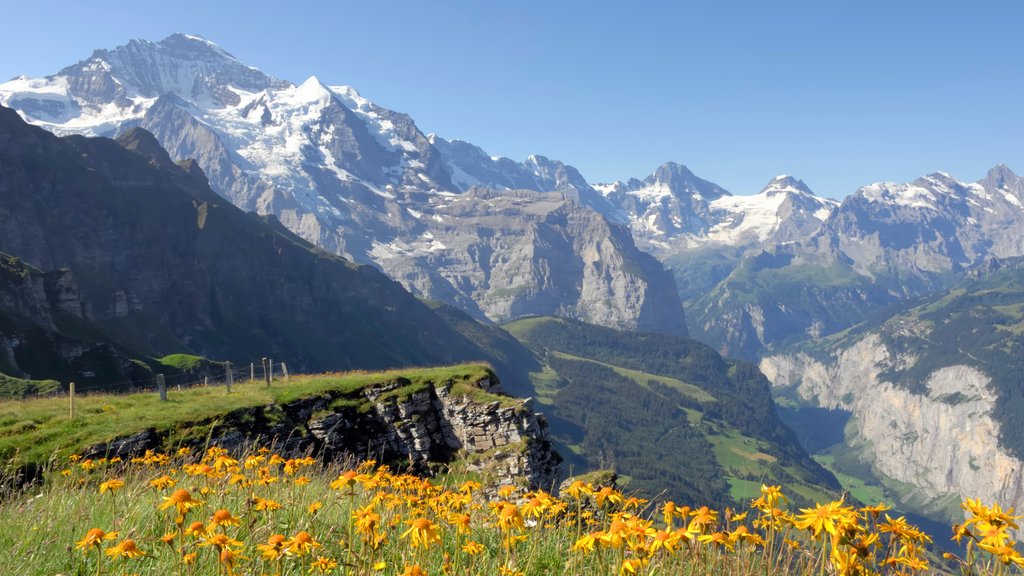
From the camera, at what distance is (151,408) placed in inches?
1254

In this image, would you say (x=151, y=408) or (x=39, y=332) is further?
(x=39, y=332)

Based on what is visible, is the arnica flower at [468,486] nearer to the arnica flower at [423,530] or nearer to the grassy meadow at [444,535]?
the grassy meadow at [444,535]

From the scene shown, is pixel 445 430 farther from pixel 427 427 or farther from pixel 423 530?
pixel 423 530

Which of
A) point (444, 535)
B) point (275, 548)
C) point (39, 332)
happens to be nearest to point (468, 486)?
point (444, 535)

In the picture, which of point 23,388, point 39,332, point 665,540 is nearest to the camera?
point 665,540

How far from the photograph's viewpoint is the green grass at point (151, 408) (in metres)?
25.8

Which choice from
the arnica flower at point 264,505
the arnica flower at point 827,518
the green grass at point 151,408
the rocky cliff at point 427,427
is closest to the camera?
the arnica flower at point 827,518

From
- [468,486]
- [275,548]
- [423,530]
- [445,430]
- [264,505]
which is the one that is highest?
[423,530]

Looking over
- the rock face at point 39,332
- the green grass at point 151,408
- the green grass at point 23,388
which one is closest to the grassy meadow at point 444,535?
the green grass at point 151,408

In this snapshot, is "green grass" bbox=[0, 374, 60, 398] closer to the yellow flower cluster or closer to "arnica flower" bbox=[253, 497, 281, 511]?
the yellow flower cluster

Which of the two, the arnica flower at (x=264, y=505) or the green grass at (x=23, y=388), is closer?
the arnica flower at (x=264, y=505)

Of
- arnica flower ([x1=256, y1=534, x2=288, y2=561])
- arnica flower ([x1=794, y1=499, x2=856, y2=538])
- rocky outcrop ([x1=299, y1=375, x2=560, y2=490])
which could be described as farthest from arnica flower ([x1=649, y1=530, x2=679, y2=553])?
rocky outcrop ([x1=299, y1=375, x2=560, y2=490])

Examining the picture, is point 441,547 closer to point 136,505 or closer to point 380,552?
point 380,552

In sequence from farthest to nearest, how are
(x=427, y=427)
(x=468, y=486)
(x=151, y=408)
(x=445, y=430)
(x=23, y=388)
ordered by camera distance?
(x=23, y=388) < (x=445, y=430) < (x=427, y=427) < (x=151, y=408) < (x=468, y=486)
